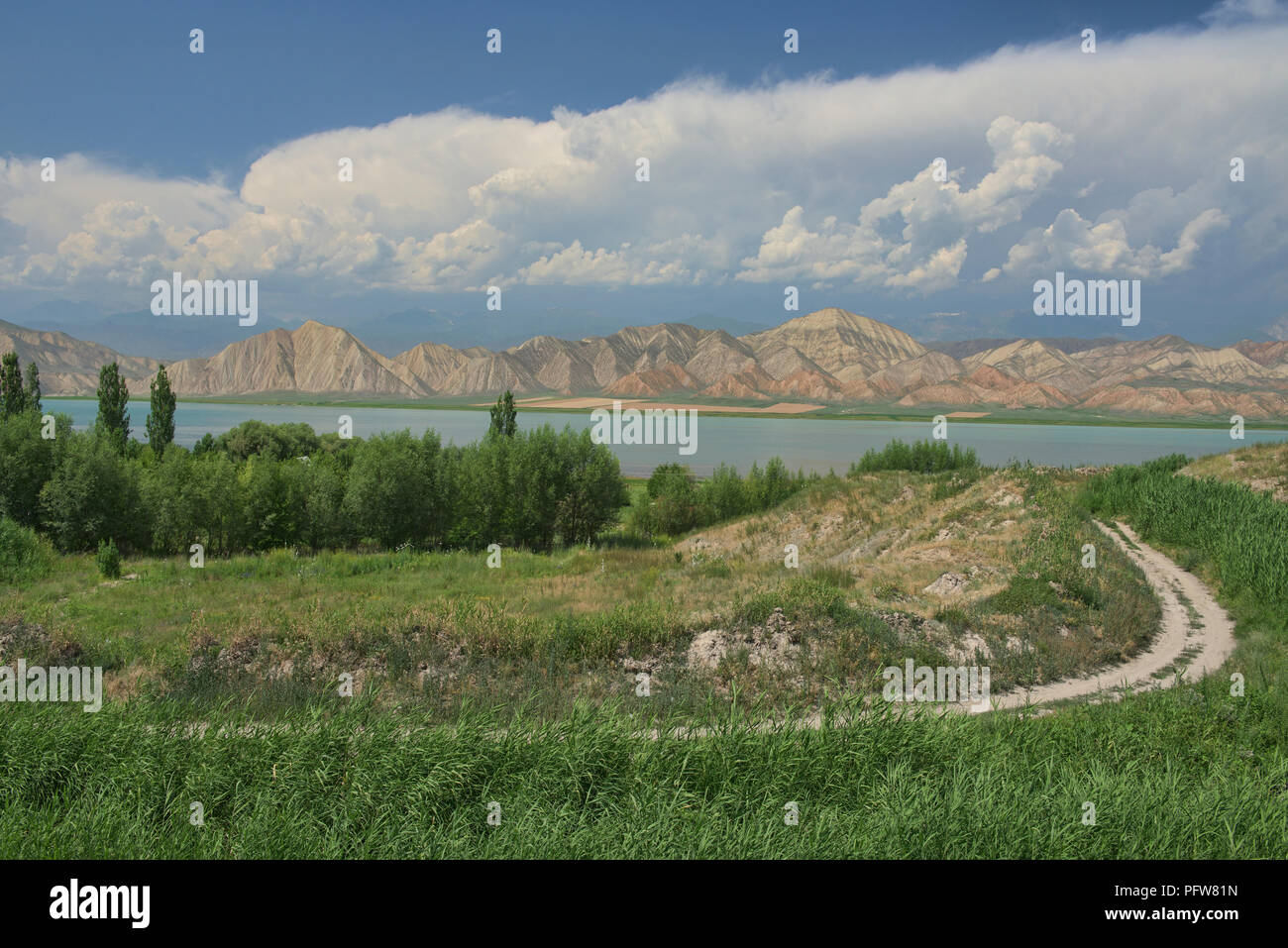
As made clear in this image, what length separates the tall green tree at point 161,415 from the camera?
55.6m

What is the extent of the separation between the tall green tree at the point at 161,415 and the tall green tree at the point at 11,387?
9608 mm

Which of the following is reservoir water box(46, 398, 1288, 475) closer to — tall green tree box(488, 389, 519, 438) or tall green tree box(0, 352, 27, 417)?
tall green tree box(488, 389, 519, 438)

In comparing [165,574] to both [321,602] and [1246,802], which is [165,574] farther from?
[1246,802]

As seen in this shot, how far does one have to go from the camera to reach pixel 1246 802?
6.98 m

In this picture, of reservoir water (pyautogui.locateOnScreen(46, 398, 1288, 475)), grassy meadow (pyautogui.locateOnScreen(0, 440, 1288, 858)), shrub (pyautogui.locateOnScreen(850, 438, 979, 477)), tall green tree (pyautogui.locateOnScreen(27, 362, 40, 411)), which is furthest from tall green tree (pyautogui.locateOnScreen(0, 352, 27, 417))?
shrub (pyautogui.locateOnScreen(850, 438, 979, 477))

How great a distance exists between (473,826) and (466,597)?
599 inches

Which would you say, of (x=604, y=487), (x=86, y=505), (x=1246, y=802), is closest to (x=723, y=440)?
(x=604, y=487)

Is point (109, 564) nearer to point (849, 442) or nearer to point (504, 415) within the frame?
point (504, 415)

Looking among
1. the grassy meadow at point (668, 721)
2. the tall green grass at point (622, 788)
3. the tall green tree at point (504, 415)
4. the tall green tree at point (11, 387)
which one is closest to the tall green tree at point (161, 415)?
the tall green tree at point (11, 387)

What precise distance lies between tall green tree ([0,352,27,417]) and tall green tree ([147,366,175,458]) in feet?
31.5

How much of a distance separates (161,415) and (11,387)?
1087 cm

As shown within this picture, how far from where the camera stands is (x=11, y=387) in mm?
45844

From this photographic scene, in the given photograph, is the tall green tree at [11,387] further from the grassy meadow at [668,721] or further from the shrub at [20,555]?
the grassy meadow at [668,721]

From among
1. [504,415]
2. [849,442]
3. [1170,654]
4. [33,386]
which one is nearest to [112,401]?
[33,386]
